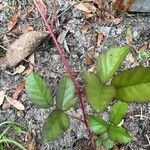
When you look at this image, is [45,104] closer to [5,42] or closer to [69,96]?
[69,96]

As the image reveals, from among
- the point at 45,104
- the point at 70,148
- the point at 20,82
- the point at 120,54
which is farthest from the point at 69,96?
the point at 20,82

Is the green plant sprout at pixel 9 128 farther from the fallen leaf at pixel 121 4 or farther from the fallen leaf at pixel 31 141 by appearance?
the fallen leaf at pixel 121 4

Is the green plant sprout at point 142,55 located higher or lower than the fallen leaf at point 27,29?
lower

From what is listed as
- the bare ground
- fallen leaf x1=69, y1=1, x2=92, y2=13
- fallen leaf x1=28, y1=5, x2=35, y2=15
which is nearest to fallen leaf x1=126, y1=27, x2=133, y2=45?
the bare ground

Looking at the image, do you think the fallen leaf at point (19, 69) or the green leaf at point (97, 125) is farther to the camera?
the fallen leaf at point (19, 69)

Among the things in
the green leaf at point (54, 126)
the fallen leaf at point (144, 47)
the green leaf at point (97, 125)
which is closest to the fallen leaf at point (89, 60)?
the fallen leaf at point (144, 47)

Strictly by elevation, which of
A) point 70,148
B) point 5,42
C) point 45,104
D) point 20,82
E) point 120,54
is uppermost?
→ point 120,54
